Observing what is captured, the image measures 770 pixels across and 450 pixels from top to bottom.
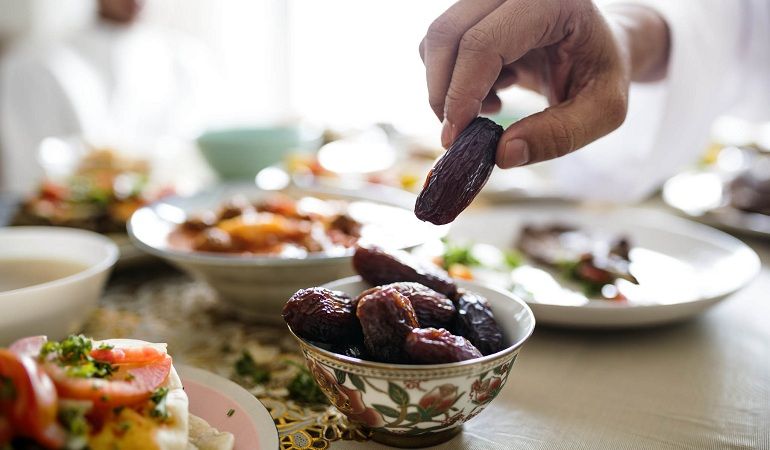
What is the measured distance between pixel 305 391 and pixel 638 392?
52 cm

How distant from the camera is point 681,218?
6.24 feet

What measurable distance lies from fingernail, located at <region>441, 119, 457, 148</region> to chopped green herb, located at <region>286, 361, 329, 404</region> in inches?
15.9

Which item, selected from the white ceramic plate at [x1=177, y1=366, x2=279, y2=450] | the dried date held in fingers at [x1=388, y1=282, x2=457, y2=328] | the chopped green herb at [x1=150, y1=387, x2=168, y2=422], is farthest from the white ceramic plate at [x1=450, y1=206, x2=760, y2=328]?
the chopped green herb at [x1=150, y1=387, x2=168, y2=422]

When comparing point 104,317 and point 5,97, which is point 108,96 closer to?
point 5,97

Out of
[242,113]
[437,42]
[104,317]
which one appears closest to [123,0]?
[242,113]

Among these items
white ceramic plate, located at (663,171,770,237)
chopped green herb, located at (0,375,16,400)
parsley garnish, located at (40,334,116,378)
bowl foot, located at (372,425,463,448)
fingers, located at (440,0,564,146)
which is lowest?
white ceramic plate, located at (663,171,770,237)

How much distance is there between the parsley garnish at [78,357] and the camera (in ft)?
2.07

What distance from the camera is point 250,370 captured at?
975 millimetres

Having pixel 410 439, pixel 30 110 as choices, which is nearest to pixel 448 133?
pixel 410 439

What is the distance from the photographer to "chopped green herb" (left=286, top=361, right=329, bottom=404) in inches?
34.8

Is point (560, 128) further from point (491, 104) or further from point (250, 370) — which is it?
point (250, 370)

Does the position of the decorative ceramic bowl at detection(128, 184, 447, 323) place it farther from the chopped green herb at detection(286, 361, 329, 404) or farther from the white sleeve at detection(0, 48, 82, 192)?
the white sleeve at detection(0, 48, 82, 192)

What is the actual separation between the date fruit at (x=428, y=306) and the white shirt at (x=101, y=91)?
8.40 feet

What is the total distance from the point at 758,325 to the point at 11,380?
49.7 inches
